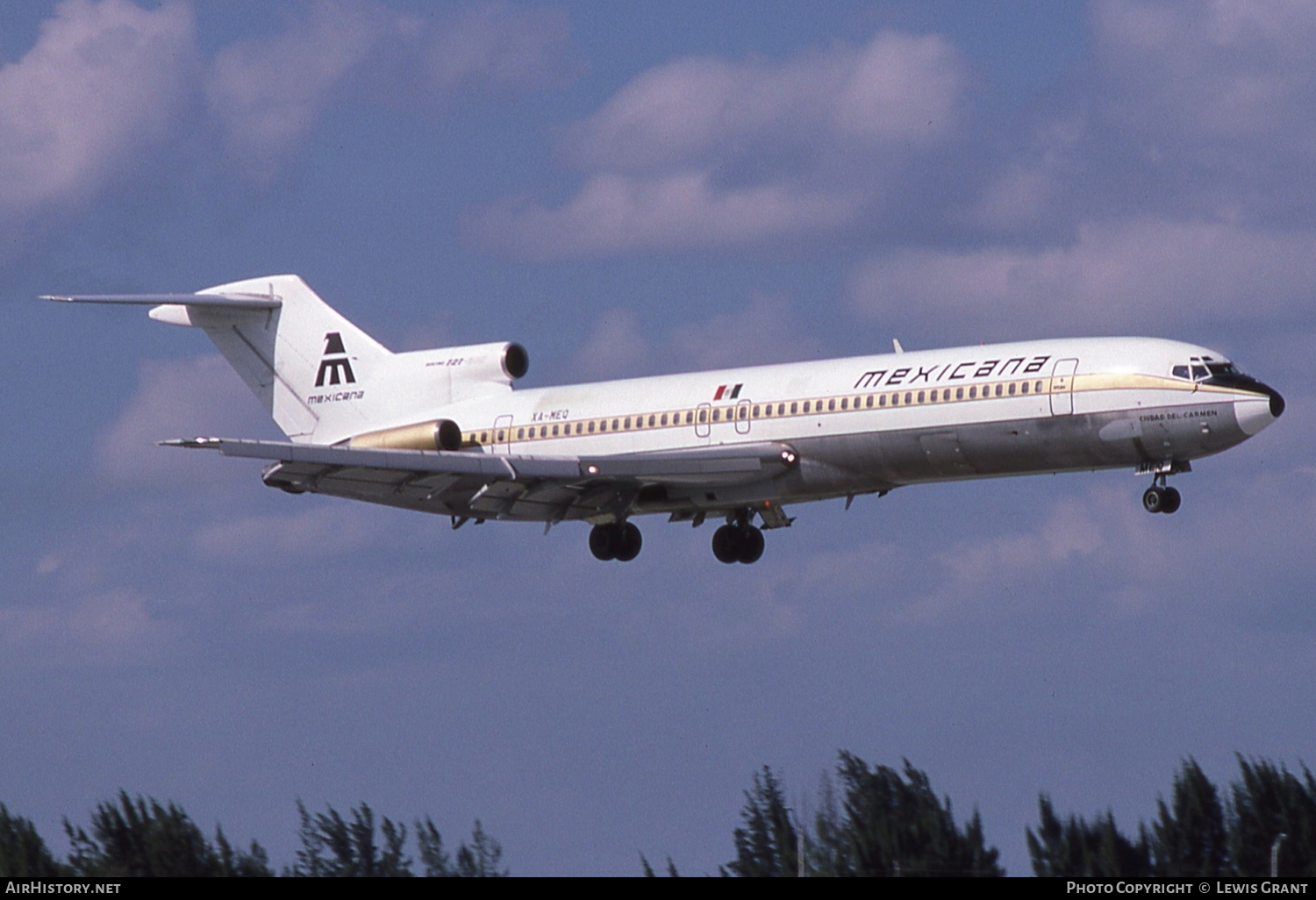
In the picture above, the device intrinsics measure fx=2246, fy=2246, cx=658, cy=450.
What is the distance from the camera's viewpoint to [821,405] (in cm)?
4206

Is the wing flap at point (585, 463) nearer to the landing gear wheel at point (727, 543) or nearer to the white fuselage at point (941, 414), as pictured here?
the white fuselage at point (941, 414)

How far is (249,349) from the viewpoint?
51.7 metres

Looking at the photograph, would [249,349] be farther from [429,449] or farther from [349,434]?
[429,449]

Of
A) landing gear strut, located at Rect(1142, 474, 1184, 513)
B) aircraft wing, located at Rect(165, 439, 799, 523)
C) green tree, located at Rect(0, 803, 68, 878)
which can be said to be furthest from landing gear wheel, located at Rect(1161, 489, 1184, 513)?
green tree, located at Rect(0, 803, 68, 878)

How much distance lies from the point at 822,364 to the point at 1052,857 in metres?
20.1

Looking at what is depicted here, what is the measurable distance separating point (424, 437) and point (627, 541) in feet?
15.9

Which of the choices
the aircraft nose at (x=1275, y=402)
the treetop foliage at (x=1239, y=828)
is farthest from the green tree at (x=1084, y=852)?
the aircraft nose at (x=1275, y=402)

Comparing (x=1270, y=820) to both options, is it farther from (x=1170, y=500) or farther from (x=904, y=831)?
(x=1170, y=500)

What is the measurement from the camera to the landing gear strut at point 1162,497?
39.8 metres

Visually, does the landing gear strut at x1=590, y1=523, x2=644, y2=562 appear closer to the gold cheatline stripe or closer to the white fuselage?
the white fuselage

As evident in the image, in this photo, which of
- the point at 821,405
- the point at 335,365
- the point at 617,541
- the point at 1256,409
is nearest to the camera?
the point at 1256,409

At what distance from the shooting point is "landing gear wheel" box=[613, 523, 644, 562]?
151 ft

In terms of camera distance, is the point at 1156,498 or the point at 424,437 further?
the point at 424,437

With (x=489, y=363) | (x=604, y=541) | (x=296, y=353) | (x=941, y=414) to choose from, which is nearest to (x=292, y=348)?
(x=296, y=353)
